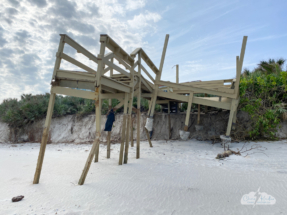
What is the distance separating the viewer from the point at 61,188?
359 centimetres

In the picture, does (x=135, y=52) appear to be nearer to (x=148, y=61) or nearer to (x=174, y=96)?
(x=148, y=61)

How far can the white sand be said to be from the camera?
2.91 metres

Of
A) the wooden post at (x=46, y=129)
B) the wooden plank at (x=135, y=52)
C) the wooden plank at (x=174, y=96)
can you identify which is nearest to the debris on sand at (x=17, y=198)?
the wooden post at (x=46, y=129)

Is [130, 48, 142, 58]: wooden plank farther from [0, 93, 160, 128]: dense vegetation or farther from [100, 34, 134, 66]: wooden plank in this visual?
[0, 93, 160, 128]: dense vegetation

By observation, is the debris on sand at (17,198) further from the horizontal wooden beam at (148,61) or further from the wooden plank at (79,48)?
the horizontal wooden beam at (148,61)

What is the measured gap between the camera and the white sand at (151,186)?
2906 millimetres

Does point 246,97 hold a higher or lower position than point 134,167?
higher

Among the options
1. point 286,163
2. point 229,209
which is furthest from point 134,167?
point 286,163

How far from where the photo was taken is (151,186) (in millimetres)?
3809

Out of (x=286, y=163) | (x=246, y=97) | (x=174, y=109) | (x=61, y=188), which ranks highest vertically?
(x=246, y=97)

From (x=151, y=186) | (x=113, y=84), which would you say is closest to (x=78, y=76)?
(x=113, y=84)

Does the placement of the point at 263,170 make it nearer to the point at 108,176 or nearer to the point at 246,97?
the point at 108,176

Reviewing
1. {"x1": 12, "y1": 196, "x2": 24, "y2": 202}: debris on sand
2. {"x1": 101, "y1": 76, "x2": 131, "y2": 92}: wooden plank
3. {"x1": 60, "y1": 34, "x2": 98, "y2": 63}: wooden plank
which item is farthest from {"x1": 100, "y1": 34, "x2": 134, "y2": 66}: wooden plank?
{"x1": 12, "y1": 196, "x2": 24, "y2": 202}: debris on sand

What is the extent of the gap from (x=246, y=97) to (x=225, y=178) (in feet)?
18.3
